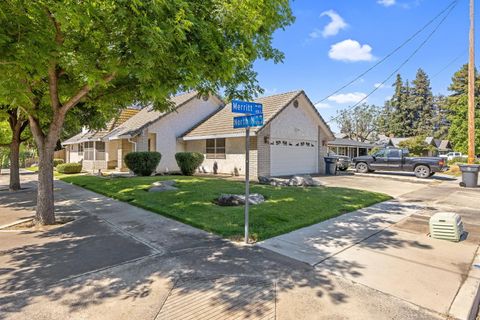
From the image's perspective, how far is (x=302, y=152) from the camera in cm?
1930

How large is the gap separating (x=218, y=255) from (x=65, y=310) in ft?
7.53

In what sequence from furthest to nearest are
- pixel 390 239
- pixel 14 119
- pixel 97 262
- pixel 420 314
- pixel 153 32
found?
1. pixel 14 119
2. pixel 390 239
3. pixel 97 262
4. pixel 153 32
5. pixel 420 314

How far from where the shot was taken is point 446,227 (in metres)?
5.62

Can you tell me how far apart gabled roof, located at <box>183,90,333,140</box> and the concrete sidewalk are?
11093 millimetres

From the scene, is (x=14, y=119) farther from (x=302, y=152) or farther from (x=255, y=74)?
(x=302, y=152)

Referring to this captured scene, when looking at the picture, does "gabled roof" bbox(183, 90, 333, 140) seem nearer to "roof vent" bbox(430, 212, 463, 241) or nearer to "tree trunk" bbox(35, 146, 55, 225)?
"tree trunk" bbox(35, 146, 55, 225)

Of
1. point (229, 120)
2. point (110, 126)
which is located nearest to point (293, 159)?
point (229, 120)

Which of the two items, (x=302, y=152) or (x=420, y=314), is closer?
(x=420, y=314)

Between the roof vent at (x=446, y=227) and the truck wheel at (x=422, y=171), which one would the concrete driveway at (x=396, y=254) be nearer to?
the roof vent at (x=446, y=227)

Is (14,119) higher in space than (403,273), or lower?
higher

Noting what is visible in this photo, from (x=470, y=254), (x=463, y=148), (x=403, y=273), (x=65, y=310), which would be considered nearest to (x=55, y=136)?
(x=65, y=310)

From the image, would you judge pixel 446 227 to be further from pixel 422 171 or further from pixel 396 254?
pixel 422 171

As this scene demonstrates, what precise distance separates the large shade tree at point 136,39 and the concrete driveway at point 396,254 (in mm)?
3731

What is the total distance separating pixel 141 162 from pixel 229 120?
654cm
